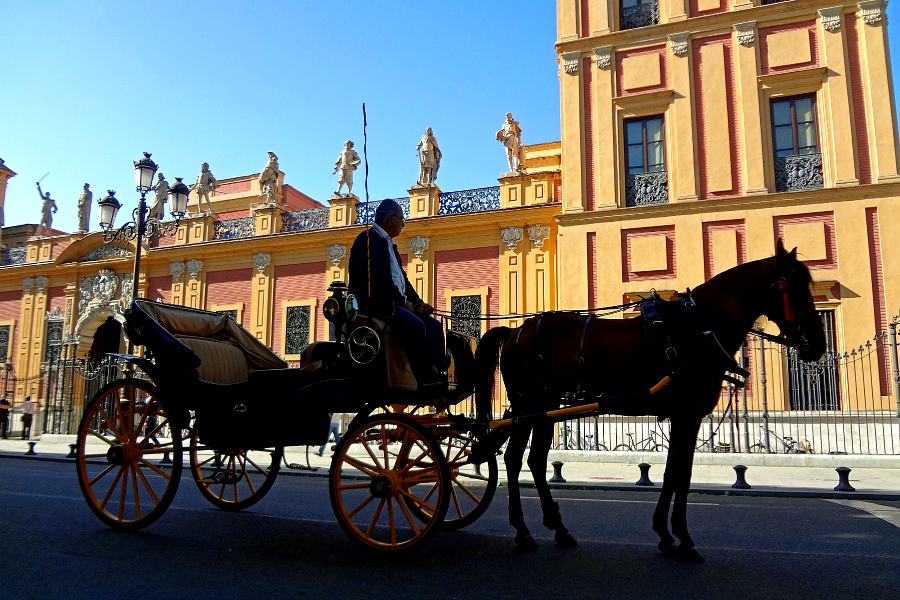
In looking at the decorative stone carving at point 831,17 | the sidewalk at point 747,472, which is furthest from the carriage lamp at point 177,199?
the decorative stone carving at point 831,17

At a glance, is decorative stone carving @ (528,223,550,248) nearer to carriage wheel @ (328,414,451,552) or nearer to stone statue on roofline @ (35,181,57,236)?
carriage wheel @ (328,414,451,552)

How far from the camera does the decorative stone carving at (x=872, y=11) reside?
1493 cm

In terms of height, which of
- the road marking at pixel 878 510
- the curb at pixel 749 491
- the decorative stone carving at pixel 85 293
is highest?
the decorative stone carving at pixel 85 293

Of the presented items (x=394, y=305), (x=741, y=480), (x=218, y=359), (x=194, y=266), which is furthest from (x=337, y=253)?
(x=394, y=305)

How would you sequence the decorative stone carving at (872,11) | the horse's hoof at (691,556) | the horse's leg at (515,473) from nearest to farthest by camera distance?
the horse's hoof at (691,556) → the horse's leg at (515,473) → the decorative stone carving at (872,11)

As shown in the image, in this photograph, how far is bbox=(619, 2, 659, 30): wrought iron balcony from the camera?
16.7 meters

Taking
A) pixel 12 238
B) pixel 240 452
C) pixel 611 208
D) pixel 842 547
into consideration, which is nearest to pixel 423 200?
pixel 611 208

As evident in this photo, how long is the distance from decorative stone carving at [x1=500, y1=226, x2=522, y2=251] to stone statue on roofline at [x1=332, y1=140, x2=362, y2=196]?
557 centimetres

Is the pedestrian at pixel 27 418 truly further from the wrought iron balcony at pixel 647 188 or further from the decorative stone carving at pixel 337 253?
the wrought iron balcony at pixel 647 188

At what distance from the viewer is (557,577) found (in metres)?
3.77

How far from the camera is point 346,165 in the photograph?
2095 cm

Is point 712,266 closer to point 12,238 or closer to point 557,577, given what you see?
point 557,577

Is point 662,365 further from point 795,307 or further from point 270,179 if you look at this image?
point 270,179

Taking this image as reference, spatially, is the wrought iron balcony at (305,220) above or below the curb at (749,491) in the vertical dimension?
above
